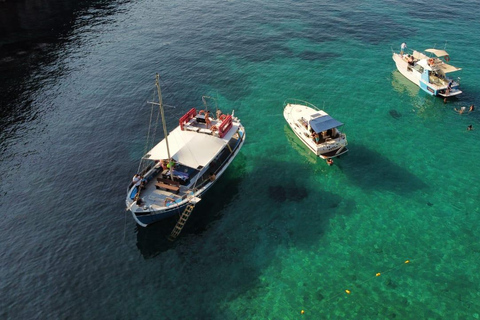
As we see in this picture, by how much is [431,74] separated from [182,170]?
52957 mm

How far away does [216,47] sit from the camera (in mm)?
88750

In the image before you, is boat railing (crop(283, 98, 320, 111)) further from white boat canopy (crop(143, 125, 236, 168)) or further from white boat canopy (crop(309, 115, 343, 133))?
white boat canopy (crop(143, 125, 236, 168))

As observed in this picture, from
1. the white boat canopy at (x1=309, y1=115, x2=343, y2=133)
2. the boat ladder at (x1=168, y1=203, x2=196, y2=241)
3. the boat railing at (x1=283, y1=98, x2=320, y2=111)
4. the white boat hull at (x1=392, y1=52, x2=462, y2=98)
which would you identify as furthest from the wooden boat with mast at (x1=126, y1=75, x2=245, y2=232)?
the white boat hull at (x1=392, y1=52, x2=462, y2=98)

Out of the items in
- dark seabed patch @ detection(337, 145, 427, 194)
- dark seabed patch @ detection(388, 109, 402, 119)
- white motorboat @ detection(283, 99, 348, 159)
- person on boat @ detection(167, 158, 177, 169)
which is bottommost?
dark seabed patch @ detection(337, 145, 427, 194)

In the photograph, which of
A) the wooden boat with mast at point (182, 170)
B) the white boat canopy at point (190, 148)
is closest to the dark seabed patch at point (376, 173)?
the wooden boat with mast at point (182, 170)

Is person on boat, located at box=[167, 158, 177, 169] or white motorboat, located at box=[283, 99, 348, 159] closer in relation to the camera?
person on boat, located at box=[167, 158, 177, 169]

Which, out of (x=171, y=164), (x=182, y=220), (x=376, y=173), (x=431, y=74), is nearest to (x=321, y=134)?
(x=376, y=173)

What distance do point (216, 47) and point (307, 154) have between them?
46.0 m

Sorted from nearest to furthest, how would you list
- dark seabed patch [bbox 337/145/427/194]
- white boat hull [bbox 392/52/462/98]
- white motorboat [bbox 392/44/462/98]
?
dark seabed patch [bbox 337/145/427/194] < white boat hull [bbox 392/52/462/98] < white motorboat [bbox 392/44/462/98]

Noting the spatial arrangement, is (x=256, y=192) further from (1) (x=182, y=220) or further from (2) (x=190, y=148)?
(1) (x=182, y=220)

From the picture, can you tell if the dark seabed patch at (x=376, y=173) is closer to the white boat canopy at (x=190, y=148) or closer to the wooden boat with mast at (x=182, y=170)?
the wooden boat with mast at (x=182, y=170)

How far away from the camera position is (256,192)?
4969 cm

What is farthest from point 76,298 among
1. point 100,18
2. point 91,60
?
point 100,18

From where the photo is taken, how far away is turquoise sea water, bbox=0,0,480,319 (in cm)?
3756
